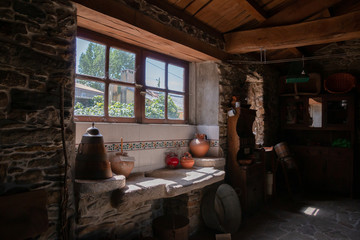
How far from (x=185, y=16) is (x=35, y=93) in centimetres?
242

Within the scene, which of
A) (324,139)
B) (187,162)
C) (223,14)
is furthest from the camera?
(324,139)

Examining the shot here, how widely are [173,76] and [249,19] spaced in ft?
5.22

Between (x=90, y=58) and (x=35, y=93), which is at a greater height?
(x=90, y=58)

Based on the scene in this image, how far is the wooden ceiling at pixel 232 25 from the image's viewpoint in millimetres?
3053

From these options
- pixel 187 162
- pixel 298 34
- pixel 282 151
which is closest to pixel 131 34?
pixel 187 162

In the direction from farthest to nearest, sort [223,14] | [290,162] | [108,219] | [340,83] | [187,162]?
[340,83]
[290,162]
[223,14]
[187,162]
[108,219]

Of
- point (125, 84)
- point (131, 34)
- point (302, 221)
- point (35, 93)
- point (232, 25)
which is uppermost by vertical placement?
point (232, 25)

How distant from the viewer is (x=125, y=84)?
138 inches

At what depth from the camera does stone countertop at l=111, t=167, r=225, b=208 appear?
8.61 feet

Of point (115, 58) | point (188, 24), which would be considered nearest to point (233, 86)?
point (188, 24)

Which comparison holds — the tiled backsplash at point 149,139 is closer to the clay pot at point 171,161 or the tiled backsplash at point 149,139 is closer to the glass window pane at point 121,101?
the clay pot at point 171,161

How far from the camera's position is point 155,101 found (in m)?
3.93

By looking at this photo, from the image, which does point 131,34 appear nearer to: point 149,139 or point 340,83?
point 149,139

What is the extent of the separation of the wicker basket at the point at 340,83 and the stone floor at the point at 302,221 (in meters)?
2.43
